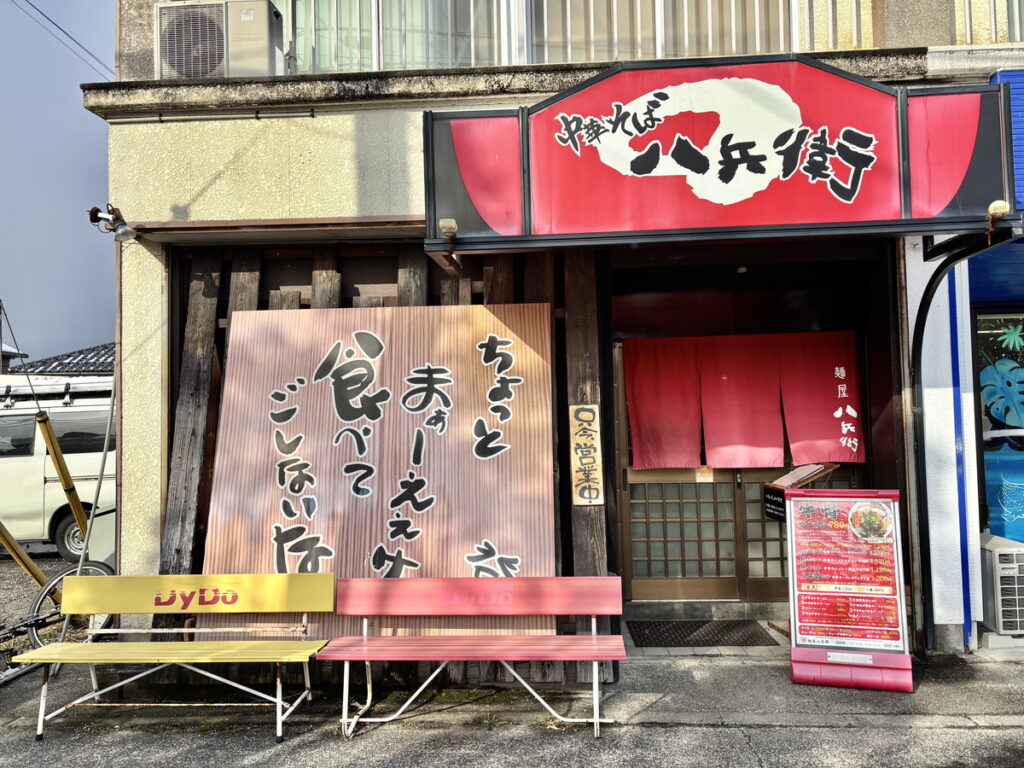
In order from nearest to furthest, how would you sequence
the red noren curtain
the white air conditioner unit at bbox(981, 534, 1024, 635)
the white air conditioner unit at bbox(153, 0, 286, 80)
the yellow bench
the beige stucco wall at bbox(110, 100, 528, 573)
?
the yellow bench → the white air conditioner unit at bbox(981, 534, 1024, 635) → the beige stucco wall at bbox(110, 100, 528, 573) → the white air conditioner unit at bbox(153, 0, 286, 80) → the red noren curtain

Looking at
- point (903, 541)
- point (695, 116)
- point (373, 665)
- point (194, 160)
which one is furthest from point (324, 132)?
point (903, 541)

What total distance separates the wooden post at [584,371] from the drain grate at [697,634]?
1.20 m

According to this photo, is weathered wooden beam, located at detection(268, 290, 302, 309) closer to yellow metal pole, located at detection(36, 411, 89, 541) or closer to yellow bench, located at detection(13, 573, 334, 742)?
yellow bench, located at detection(13, 573, 334, 742)

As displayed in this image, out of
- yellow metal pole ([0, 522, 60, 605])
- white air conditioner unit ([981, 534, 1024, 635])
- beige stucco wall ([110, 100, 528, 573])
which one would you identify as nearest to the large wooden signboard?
beige stucco wall ([110, 100, 528, 573])

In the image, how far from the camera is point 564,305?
6531 millimetres

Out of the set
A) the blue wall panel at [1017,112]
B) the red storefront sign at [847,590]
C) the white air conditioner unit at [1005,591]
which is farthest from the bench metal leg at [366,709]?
the blue wall panel at [1017,112]

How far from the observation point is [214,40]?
22.4ft

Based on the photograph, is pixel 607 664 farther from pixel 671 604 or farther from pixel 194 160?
pixel 194 160

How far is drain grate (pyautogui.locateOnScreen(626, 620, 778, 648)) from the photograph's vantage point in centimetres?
689

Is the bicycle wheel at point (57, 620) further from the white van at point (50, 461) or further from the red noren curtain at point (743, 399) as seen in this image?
the red noren curtain at point (743, 399)

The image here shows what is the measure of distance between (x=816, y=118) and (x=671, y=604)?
4942mm

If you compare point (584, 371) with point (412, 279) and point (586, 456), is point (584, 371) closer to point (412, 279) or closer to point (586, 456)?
point (586, 456)

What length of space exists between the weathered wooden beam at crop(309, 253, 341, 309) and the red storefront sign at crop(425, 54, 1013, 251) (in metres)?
1.85

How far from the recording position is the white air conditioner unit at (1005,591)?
6367mm
